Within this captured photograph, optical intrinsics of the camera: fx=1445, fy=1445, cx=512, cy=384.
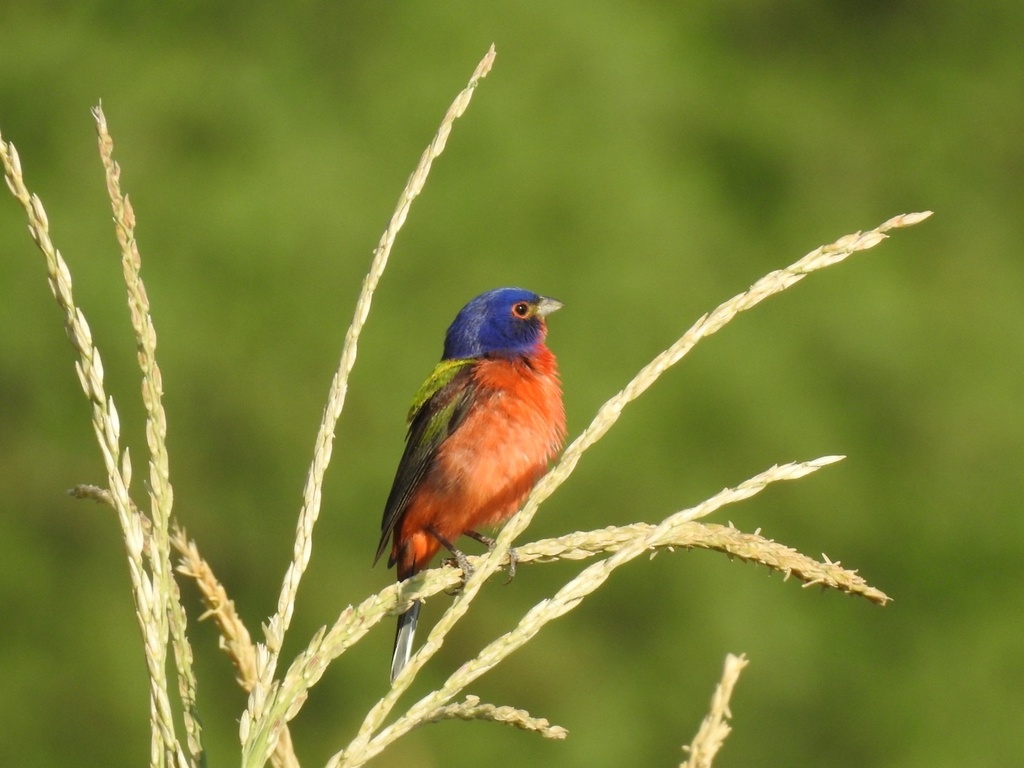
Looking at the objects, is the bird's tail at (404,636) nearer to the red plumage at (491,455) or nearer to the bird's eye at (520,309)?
the red plumage at (491,455)

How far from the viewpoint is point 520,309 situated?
534cm

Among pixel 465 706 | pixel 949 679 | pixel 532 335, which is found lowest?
pixel 465 706

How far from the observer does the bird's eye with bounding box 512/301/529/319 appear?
17.5 feet

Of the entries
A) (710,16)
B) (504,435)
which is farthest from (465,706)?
(710,16)

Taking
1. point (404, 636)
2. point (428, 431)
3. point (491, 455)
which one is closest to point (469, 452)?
Answer: point (491, 455)

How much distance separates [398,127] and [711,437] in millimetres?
3556

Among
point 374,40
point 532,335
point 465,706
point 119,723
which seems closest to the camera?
point 465,706

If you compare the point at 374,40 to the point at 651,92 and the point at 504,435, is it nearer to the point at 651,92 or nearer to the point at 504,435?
the point at 651,92

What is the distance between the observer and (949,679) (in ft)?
34.3

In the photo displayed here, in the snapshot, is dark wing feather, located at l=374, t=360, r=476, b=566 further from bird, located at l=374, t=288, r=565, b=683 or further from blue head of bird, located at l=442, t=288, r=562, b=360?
Result: blue head of bird, located at l=442, t=288, r=562, b=360

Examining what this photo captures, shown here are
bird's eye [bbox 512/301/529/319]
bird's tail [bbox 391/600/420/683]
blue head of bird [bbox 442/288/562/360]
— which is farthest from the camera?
bird's eye [bbox 512/301/529/319]

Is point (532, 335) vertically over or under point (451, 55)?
under

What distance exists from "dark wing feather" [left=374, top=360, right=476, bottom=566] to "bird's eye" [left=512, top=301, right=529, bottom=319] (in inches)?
16.6

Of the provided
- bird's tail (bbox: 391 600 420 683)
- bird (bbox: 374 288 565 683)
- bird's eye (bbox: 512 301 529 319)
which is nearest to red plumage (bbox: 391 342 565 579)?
bird (bbox: 374 288 565 683)
